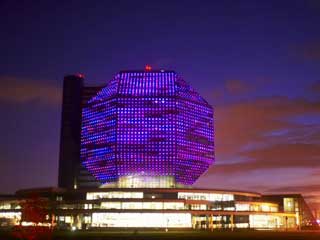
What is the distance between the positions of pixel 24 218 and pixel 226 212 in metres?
76.8

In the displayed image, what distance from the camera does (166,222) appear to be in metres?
187

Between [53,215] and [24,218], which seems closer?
[24,218]

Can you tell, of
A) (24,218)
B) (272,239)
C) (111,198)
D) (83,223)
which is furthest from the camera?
(111,198)

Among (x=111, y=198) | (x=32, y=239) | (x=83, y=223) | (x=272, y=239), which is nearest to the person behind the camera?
(x=32, y=239)

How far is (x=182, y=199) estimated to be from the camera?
198m

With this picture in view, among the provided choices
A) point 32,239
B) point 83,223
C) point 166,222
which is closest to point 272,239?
point 32,239

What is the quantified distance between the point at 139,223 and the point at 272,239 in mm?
93576

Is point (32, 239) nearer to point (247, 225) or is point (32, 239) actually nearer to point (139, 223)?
point (139, 223)

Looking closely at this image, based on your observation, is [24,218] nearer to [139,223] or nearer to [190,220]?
[139,223]

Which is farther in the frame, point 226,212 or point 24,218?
point 226,212

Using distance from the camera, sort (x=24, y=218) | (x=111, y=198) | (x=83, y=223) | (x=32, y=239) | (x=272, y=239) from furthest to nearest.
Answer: (x=111, y=198)
(x=83, y=223)
(x=24, y=218)
(x=272, y=239)
(x=32, y=239)

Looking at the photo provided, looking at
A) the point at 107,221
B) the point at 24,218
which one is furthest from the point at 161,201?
the point at 24,218

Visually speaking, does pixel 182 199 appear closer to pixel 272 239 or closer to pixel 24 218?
pixel 24 218

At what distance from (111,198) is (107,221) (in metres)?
12.8
